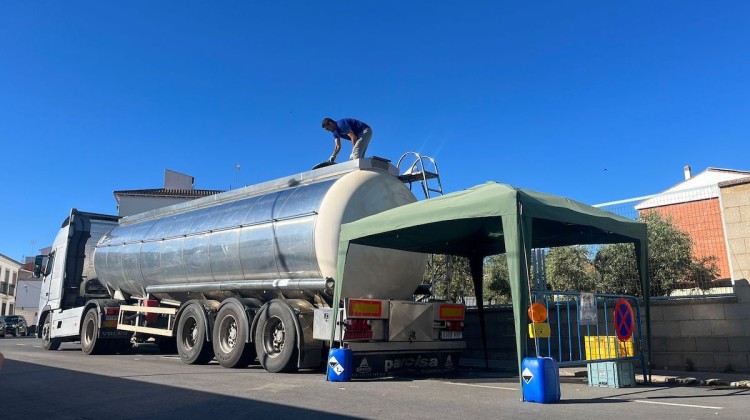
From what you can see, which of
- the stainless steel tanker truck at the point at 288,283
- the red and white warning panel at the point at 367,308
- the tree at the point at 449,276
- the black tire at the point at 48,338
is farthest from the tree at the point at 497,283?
the black tire at the point at 48,338

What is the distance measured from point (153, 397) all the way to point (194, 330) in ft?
16.0

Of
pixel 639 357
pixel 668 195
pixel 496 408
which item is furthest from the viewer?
pixel 668 195

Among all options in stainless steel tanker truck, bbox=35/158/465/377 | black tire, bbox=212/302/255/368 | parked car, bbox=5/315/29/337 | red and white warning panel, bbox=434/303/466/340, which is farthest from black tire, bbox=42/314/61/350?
parked car, bbox=5/315/29/337

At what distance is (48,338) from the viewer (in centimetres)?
1672

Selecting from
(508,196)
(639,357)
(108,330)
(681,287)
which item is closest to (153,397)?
(508,196)

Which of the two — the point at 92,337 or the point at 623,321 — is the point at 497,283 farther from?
the point at 92,337

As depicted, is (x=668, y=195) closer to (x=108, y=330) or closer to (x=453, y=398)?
(x=453, y=398)

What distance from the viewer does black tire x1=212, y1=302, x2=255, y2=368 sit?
10.2 metres

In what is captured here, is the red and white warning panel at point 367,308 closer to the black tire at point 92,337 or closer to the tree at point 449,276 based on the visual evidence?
the tree at point 449,276

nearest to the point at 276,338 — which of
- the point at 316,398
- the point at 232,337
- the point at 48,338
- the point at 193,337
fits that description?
the point at 232,337

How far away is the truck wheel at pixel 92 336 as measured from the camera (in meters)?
14.4

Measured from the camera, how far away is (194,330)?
464 inches

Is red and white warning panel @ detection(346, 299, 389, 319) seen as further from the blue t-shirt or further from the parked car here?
the parked car

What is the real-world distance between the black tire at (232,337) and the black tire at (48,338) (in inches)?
341
